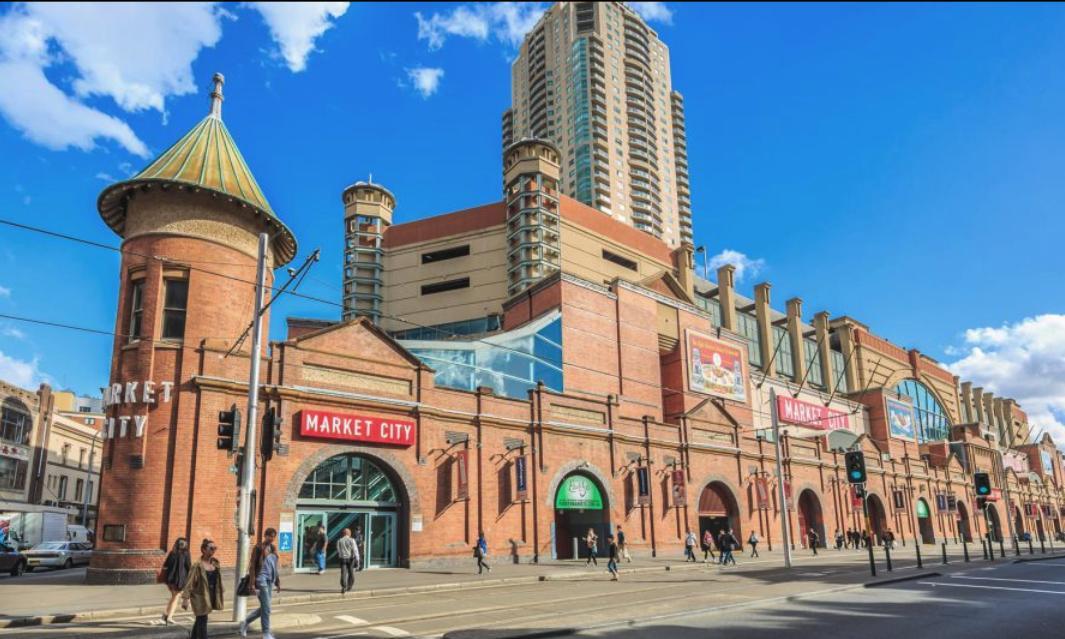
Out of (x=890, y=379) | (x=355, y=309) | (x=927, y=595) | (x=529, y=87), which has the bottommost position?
(x=927, y=595)

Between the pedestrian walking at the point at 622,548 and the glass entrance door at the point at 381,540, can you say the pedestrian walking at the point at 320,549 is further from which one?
the pedestrian walking at the point at 622,548

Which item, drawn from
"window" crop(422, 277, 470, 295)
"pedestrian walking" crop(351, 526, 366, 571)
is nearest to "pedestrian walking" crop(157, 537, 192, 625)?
"pedestrian walking" crop(351, 526, 366, 571)

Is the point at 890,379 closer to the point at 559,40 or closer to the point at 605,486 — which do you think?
the point at 605,486

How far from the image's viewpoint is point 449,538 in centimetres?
2805

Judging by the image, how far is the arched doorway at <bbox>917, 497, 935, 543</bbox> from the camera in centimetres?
6356

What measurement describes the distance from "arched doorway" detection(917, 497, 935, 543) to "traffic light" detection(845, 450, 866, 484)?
45.8 m

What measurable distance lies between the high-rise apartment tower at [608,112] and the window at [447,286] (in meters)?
45.3

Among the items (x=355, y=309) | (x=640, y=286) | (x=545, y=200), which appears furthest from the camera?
(x=355, y=309)

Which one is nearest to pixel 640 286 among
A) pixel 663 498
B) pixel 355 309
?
pixel 663 498

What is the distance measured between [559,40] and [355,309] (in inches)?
2865

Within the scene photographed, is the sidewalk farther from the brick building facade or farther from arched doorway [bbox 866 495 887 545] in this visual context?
arched doorway [bbox 866 495 887 545]

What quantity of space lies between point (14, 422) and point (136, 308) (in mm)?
35580

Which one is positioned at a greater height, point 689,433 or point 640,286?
point 640,286

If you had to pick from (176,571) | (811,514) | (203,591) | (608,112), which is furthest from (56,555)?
(608,112)
